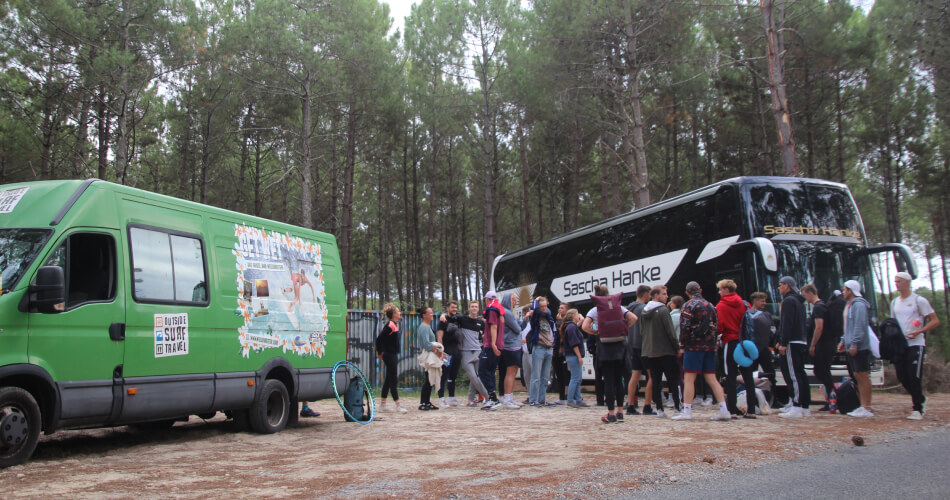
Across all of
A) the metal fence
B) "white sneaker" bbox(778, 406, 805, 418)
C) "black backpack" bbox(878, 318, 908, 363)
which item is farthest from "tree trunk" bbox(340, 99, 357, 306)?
"black backpack" bbox(878, 318, 908, 363)

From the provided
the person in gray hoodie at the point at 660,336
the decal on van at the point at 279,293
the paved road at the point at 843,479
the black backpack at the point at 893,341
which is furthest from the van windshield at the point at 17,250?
the black backpack at the point at 893,341

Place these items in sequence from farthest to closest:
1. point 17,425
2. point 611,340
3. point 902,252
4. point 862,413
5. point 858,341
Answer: point 902,252
point 611,340
point 862,413
point 858,341
point 17,425

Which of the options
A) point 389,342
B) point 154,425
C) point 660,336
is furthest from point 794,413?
point 154,425

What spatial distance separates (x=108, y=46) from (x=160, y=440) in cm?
1440

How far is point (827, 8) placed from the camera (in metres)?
21.5

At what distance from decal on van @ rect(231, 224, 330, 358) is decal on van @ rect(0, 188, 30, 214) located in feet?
7.29

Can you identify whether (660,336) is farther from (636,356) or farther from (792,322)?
(792,322)

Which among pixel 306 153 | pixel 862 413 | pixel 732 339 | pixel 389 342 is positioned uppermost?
pixel 306 153

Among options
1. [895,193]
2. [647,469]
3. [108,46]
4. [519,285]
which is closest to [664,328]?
[647,469]

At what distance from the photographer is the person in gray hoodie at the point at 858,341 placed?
912cm

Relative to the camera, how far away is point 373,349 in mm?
18984

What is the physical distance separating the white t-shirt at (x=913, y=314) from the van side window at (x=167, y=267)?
8586 millimetres

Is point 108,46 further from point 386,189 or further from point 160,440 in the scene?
point 386,189

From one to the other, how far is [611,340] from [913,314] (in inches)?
150
